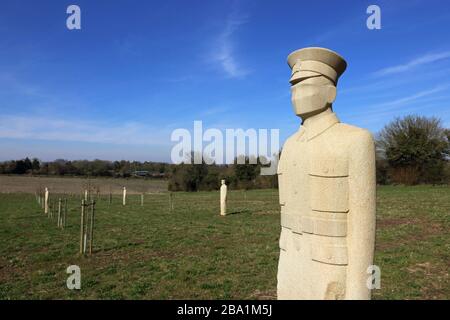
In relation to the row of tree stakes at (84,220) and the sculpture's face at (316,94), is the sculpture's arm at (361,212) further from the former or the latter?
the row of tree stakes at (84,220)

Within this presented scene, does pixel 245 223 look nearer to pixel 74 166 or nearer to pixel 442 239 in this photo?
pixel 442 239

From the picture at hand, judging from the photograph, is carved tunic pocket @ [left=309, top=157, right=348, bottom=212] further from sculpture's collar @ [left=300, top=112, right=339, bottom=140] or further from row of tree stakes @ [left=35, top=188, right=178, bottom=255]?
row of tree stakes @ [left=35, top=188, right=178, bottom=255]

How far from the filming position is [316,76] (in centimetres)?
334


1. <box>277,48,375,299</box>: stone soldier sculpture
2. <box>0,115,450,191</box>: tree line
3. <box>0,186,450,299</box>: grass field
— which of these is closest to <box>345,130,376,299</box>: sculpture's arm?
<box>277,48,375,299</box>: stone soldier sculpture

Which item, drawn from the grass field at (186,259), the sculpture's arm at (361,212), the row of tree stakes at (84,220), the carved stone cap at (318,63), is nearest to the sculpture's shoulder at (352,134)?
the sculpture's arm at (361,212)

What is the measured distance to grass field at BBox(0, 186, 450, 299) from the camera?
752 cm

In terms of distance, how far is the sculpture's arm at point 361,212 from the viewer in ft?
10.0

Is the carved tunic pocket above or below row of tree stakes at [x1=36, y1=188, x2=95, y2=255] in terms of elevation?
above

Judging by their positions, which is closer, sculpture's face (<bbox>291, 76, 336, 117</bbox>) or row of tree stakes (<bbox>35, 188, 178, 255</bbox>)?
sculpture's face (<bbox>291, 76, 336, 117</bbox>)

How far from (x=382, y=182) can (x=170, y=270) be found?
3925 centimetres

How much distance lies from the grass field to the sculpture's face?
4763mm
